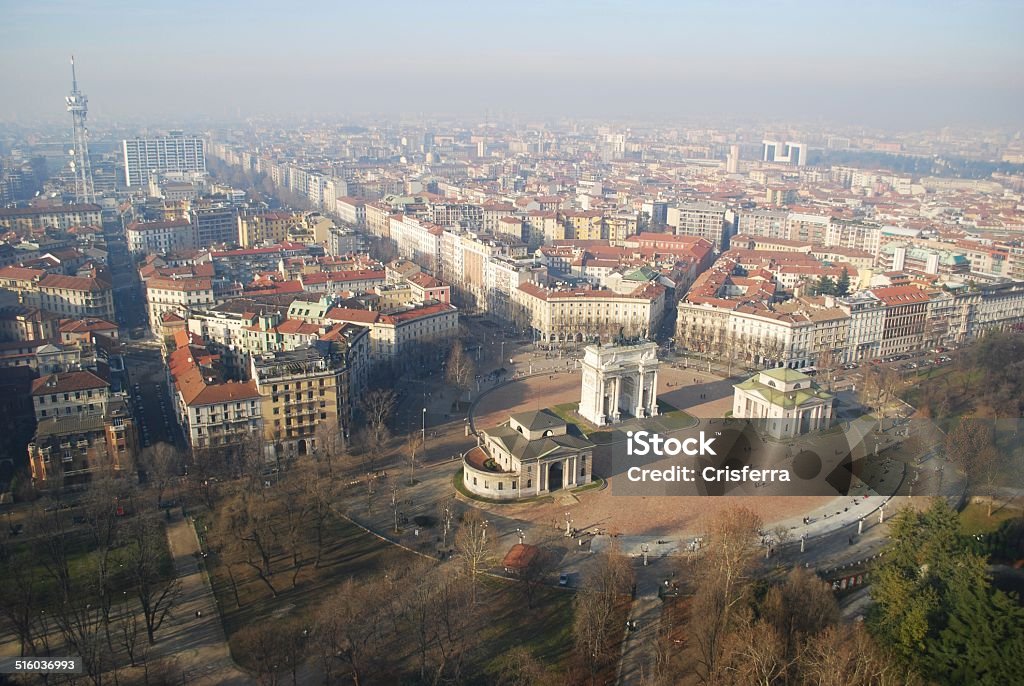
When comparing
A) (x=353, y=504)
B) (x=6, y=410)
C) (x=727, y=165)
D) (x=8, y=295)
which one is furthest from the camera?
(x=727, y=165)

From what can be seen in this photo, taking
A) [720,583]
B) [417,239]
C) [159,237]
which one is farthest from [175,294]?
[720,583]

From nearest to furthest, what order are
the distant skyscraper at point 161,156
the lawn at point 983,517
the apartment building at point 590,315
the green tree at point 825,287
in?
the lawn at point 983,517 < the apartment building at point 590,315 < the green tree at point 825,287 < the distant skyscraper at point 161,156

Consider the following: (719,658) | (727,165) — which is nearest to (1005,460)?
(719,658)

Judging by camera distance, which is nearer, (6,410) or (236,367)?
(6,410)

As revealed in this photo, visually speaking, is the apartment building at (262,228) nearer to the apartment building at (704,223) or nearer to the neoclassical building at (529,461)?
the apartment building at (704,223)

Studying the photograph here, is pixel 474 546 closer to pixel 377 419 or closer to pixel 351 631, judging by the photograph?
pixel 351 631

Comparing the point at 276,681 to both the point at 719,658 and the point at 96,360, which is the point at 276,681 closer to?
the point at 719,658

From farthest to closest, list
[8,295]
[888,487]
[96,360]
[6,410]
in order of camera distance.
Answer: [8,295], [96,360], [6,410], [888,487]

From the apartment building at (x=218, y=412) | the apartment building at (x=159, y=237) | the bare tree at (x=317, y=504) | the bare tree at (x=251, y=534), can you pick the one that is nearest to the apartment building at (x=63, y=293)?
the apartment building at (x=159, y=237)
